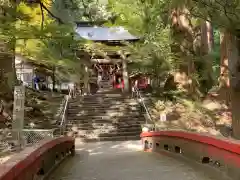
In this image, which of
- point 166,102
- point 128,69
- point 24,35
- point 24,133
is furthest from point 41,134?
point 128,69

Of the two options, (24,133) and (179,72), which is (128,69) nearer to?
(179,72)

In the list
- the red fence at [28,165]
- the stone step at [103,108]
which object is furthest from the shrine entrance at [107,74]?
the red fence at [28,165]

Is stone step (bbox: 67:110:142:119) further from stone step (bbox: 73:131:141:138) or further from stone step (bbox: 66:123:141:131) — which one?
stone step (bbox: 73:131:141:138)

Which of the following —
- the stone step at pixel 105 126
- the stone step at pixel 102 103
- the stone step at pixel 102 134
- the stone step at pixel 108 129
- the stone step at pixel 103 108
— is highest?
the stone step at pixel 102 103

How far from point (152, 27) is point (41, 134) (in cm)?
918

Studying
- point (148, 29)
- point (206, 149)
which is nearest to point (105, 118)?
point (148, 29)

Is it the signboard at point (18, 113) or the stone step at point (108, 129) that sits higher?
the signboard at point (18, 113)

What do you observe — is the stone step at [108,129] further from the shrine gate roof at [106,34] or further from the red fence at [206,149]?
the red fence at [206,149]

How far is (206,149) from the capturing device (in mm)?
6504

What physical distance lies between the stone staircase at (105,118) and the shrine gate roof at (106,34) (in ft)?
15.9

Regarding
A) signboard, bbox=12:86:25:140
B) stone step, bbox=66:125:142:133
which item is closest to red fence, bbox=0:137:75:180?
signboard, bbox=12:86:25:140

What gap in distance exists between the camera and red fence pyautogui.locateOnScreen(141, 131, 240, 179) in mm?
5228

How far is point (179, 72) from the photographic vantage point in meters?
19.2

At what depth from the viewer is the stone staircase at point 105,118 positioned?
751 inches
